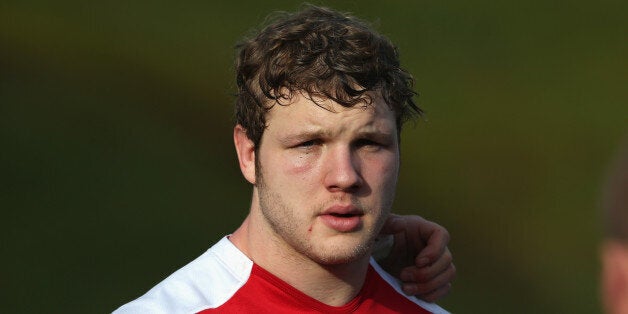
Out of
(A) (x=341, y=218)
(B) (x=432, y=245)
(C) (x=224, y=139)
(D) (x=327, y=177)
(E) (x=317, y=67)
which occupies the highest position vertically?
(E) (x=317, y=67)

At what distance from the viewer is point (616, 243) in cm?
164

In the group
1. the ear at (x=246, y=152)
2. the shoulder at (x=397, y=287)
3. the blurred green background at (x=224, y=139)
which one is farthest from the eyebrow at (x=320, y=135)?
the blurred green background at (x=224, y=139)

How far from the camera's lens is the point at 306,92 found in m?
3.27

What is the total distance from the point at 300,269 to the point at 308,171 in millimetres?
351

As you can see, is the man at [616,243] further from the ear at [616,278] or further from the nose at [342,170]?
the nose at [342,170]

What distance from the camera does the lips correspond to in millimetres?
3230

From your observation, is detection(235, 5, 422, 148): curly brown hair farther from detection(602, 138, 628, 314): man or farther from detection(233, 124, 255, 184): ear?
detection(602, 138, 628, 314): man

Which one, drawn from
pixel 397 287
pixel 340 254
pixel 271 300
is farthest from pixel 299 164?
pixel 397 287

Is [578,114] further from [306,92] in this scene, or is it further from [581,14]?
[306,92]

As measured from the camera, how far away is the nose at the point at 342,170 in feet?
10.5

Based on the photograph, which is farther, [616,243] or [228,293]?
[228,293]

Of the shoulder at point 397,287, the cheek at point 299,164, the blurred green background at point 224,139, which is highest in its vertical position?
the cheek at point 299,164

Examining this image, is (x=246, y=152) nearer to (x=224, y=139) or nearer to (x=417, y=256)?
(x=417, y=256)

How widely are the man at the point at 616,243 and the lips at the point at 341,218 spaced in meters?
1.60
